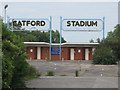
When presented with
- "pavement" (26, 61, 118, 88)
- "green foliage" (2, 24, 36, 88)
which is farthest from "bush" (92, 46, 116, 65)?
"green foliage" (2, 24, 36, 88)

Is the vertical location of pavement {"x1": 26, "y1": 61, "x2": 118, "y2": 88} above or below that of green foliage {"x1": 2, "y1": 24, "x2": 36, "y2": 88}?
below

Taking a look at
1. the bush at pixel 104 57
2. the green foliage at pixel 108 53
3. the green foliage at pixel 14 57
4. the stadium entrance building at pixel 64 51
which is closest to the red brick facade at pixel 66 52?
the stadium entrance building at pixel 64 51

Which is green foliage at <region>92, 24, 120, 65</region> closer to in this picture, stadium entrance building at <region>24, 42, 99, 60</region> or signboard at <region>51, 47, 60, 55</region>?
stadium entrance building at <region>24, 42, 99, 60</region>

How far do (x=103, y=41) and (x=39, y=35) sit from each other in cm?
4495

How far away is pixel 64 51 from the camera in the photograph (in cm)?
5969

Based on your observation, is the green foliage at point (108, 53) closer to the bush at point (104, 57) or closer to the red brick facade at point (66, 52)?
the bush at point (104, 57)

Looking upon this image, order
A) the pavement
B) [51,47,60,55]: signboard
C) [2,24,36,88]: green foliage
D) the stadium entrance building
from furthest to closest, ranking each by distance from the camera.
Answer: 1. the stadium entrance building
2. [51,47,60,55]: signboard
3. the pavement
4. [2,24,36,88]: green foliage

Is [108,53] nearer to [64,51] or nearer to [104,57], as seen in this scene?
[104,57]

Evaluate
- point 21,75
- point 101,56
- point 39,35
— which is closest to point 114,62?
point 101,56

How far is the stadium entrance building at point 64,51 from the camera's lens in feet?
194

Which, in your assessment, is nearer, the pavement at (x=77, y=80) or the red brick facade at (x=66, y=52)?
the pavement at (x=77, y=80)

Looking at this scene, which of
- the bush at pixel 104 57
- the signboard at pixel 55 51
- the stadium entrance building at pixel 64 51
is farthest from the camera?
the stadium entrance building at pixel 64 51

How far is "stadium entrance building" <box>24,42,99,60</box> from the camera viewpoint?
5900 cm

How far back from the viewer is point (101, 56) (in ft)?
163
